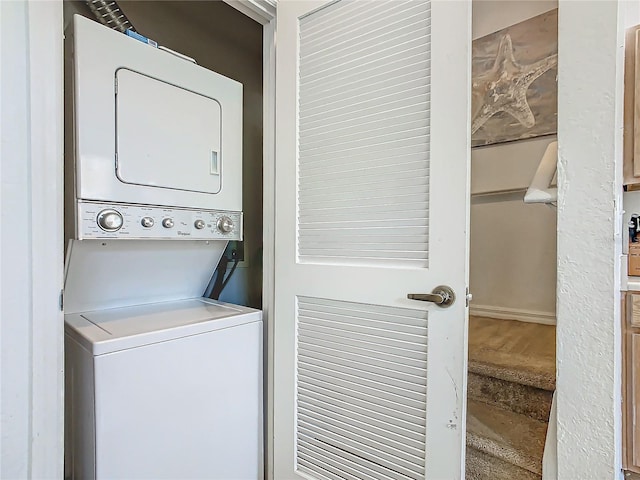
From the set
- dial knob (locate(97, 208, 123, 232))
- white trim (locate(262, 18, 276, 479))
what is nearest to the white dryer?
dial knob (locate(97, 208, 123, 232))

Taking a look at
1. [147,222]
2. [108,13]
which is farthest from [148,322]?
[108,13]

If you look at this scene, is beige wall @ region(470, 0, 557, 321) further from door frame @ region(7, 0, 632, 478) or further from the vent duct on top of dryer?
the vent duct on top of dryer

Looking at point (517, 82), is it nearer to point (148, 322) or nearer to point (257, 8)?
point (257, 8)

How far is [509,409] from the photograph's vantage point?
1.75 m

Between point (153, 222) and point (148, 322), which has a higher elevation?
point (153, 222)

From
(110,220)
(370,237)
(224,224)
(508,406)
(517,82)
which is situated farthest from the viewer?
(517,82)

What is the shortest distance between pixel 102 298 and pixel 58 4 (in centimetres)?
103

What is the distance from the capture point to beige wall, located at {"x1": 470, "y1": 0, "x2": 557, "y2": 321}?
109 inches

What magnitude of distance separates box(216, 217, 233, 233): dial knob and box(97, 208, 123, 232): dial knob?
1.36 feet

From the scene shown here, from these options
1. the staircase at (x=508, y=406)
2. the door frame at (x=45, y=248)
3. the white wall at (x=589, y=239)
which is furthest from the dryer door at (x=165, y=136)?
the staircase at (x=508, y=406)

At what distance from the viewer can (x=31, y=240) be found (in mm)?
940

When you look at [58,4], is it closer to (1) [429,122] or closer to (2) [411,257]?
(1) [429,122]

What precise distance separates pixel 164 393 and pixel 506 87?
10.6ft

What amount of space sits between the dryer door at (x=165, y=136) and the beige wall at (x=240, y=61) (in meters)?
0.60
